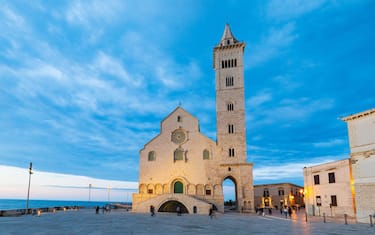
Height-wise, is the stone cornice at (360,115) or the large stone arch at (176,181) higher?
the stone cornice at (360,115)

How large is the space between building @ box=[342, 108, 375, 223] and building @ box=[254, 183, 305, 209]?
37.5 m

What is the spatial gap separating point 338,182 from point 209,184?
18.9 metres

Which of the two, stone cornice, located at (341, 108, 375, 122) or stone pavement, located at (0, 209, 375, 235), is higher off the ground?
stone cornice, located at (341, 108, 375, 122)

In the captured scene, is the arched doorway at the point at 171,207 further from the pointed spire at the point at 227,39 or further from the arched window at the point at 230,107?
the pointed spire at the point at 227,39

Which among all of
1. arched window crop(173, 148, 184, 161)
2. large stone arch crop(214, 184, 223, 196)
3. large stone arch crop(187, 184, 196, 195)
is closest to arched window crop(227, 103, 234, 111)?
arched window crop(173, 148, 184, 161)

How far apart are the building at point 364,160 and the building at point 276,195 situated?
1475 inches

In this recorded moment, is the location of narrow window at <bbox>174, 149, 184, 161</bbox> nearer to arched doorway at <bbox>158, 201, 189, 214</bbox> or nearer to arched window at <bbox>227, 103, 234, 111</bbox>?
arched doorway at <bbox>158, 201, 189, 214</bbox>

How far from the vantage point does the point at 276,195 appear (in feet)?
211

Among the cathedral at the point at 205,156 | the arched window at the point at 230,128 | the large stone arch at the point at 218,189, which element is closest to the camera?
the large stone arch at the point at 218,189

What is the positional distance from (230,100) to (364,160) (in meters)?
25.5

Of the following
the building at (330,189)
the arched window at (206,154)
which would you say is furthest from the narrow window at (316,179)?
the arched window at (206,154)

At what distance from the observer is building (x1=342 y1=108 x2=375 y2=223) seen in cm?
2594

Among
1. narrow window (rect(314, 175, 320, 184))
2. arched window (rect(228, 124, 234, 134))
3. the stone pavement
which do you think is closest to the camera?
the stone pavement

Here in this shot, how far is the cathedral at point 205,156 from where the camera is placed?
45.0 meters
